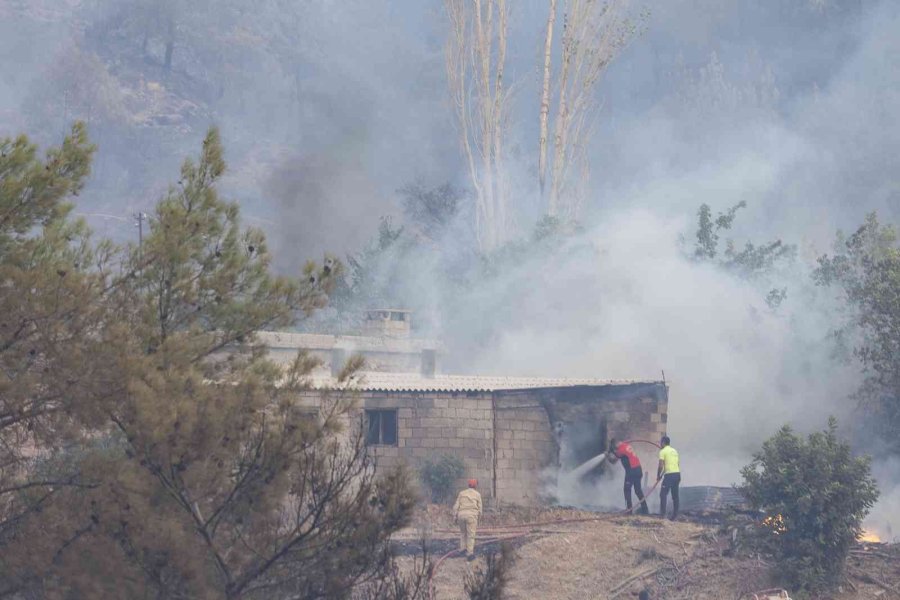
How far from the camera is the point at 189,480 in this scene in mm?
10055

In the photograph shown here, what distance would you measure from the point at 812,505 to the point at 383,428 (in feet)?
30.7

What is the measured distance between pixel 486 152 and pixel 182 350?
32.2m

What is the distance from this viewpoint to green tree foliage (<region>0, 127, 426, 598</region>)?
977 cm

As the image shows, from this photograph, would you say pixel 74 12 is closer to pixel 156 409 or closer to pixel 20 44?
pixel 20 44

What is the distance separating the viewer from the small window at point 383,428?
2464 centimetres

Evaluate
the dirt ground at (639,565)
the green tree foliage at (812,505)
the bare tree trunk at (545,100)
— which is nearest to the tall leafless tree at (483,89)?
the bare tree trunk at (545,100)

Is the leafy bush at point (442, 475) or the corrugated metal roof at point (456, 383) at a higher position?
the corrugated metal roof at point (456, 383)

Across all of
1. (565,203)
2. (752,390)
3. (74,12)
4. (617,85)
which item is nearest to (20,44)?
(74,12)

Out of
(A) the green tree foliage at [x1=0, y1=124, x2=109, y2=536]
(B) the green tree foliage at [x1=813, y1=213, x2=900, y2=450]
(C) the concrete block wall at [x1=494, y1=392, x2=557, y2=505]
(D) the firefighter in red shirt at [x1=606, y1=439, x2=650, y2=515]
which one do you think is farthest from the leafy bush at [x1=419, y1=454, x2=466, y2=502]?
(A) the green tree foliage at [x1=0, y1=124, x2=109, y2=536]

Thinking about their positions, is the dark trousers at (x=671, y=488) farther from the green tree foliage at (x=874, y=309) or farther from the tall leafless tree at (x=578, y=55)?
the tall leafless tree at (x=578, y=55)

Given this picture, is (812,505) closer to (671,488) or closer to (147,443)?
(671,488)

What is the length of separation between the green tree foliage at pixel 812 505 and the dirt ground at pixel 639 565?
0.43 meters

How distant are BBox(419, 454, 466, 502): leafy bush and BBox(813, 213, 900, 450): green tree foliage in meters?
8.53

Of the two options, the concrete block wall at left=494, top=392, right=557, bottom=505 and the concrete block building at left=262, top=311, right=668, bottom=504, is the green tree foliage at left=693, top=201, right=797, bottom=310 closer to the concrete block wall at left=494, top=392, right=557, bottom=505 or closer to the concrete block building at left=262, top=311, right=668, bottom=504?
the concrete block building at left=262, top=311, right=668, bottom=504
